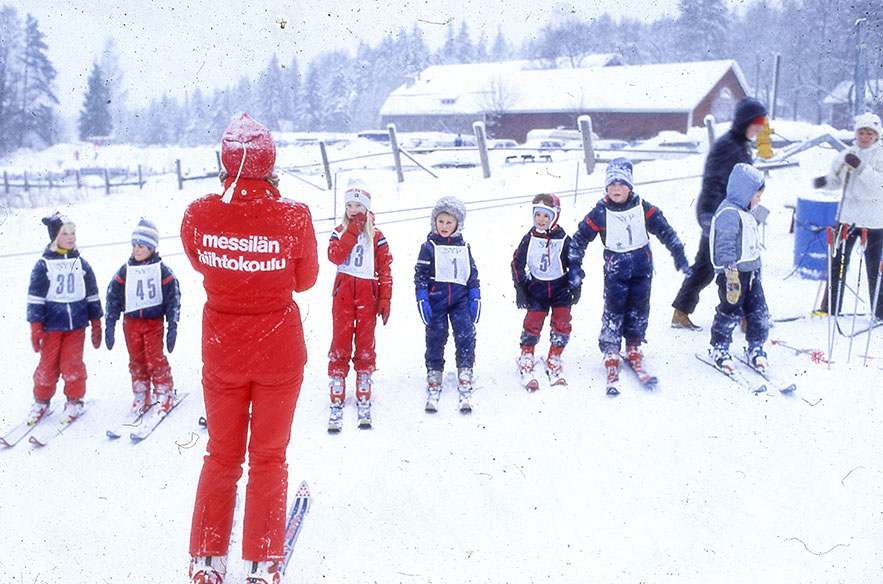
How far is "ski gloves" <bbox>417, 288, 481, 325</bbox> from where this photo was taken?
446 cm

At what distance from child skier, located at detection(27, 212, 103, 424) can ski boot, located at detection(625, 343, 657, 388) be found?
14.2ft

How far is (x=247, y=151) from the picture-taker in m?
2.50

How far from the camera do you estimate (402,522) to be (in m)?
3.28

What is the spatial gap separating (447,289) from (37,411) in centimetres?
344

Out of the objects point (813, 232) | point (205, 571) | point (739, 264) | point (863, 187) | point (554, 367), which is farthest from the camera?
point (813, 232)

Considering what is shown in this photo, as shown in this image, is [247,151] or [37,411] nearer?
[247,151]

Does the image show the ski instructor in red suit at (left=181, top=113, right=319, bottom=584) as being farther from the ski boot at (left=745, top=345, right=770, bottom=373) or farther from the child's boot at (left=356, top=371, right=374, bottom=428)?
the ski boot at (left=745, top=345, right=770, bottom=373)

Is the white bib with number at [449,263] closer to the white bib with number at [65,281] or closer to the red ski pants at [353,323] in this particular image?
the red ski pants at [353,323]

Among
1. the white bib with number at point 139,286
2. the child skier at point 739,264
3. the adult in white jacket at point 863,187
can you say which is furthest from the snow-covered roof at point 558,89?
the white bib with number at point 139,286

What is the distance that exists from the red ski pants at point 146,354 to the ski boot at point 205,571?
8.11ft

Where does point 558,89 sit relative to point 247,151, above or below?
above

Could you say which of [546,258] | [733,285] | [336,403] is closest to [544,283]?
[546,258]

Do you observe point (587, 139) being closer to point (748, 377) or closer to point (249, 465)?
point (748, 377)

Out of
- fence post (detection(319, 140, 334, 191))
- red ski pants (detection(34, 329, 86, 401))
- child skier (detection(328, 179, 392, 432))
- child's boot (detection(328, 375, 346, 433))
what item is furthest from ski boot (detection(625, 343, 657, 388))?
fence post (detection(319, 140, 334, 191))
